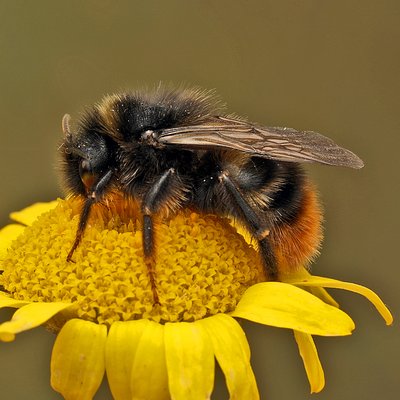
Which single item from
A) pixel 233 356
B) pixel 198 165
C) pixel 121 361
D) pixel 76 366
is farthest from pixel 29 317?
pixel 198 165

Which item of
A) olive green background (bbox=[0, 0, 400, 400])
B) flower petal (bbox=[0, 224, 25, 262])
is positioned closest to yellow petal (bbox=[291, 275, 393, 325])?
flower petal (bbox=[0, 224, 25, 262])

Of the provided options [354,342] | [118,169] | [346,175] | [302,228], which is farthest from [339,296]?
[118,169]

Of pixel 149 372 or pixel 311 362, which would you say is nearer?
pixel 149 372

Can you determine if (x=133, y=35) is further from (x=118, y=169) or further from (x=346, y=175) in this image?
(x=118, y=169)

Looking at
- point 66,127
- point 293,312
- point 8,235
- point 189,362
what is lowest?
point 8,235

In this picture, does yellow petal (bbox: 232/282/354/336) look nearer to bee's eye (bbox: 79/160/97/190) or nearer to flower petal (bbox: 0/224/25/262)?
bee's eye (bbox: 79/160/97/190)

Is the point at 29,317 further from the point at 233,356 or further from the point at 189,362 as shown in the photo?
the point at 233,356

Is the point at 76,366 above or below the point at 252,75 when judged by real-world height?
below

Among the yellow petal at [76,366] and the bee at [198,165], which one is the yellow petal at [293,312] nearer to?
the bee at [198,165]
